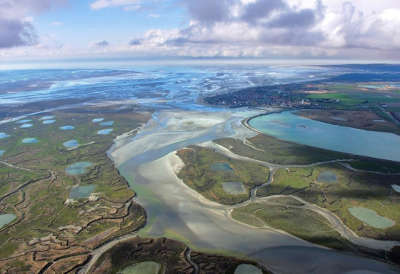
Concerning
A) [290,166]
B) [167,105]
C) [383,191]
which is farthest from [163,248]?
[167,105]

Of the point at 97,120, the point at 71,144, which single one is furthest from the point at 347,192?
the point at 97,120

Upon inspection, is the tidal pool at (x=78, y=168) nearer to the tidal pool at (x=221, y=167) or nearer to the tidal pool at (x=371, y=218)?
the tidal pool at (x=221, y=167)

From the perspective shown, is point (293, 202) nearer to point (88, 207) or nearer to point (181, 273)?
point (181, 273)

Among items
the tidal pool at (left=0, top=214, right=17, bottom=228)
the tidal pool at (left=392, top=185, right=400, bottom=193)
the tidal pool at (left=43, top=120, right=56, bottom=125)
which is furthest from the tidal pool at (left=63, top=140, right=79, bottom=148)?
the tidal pool at (left=392, top=185, right=400, bottom=193)

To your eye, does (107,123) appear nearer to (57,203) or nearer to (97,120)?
(97,120)

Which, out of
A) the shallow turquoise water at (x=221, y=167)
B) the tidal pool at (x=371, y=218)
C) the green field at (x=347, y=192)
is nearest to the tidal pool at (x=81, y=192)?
the shallow turquoise water at (x=221, y=167)

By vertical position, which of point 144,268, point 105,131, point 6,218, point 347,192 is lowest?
point 144,268
